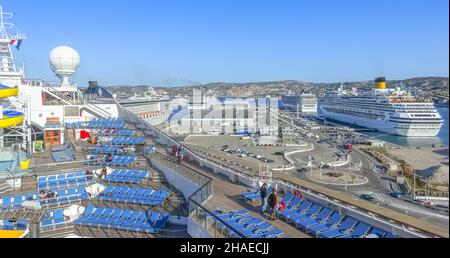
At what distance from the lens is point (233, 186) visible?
1035 centimetres

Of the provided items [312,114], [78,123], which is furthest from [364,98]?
[78,123]

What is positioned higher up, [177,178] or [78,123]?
[78,123]

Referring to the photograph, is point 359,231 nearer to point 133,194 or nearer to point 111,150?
point 133,194

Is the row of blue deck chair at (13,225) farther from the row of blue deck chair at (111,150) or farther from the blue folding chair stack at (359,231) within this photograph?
the blue folding chair stack at (359,231)

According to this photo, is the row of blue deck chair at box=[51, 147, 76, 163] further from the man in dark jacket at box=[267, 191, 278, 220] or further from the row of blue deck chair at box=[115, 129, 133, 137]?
the man in dark jacket at box=[267, 191, 278, 220]

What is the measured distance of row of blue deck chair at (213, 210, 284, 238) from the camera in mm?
6365

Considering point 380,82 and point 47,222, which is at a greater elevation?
point 380,82

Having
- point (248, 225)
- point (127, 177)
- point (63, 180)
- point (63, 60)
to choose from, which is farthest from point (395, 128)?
point (248, 225)

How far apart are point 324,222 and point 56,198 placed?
7.15 metres

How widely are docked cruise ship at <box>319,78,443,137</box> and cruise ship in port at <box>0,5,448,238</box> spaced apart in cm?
4062

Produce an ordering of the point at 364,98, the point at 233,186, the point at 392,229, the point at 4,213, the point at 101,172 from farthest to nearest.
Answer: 1. the point at 364,98
2. the point at 101,172
3. the point at 233,186
4. the point at 4,213
5. the point at 392,229

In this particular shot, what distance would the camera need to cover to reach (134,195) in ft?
34.2
